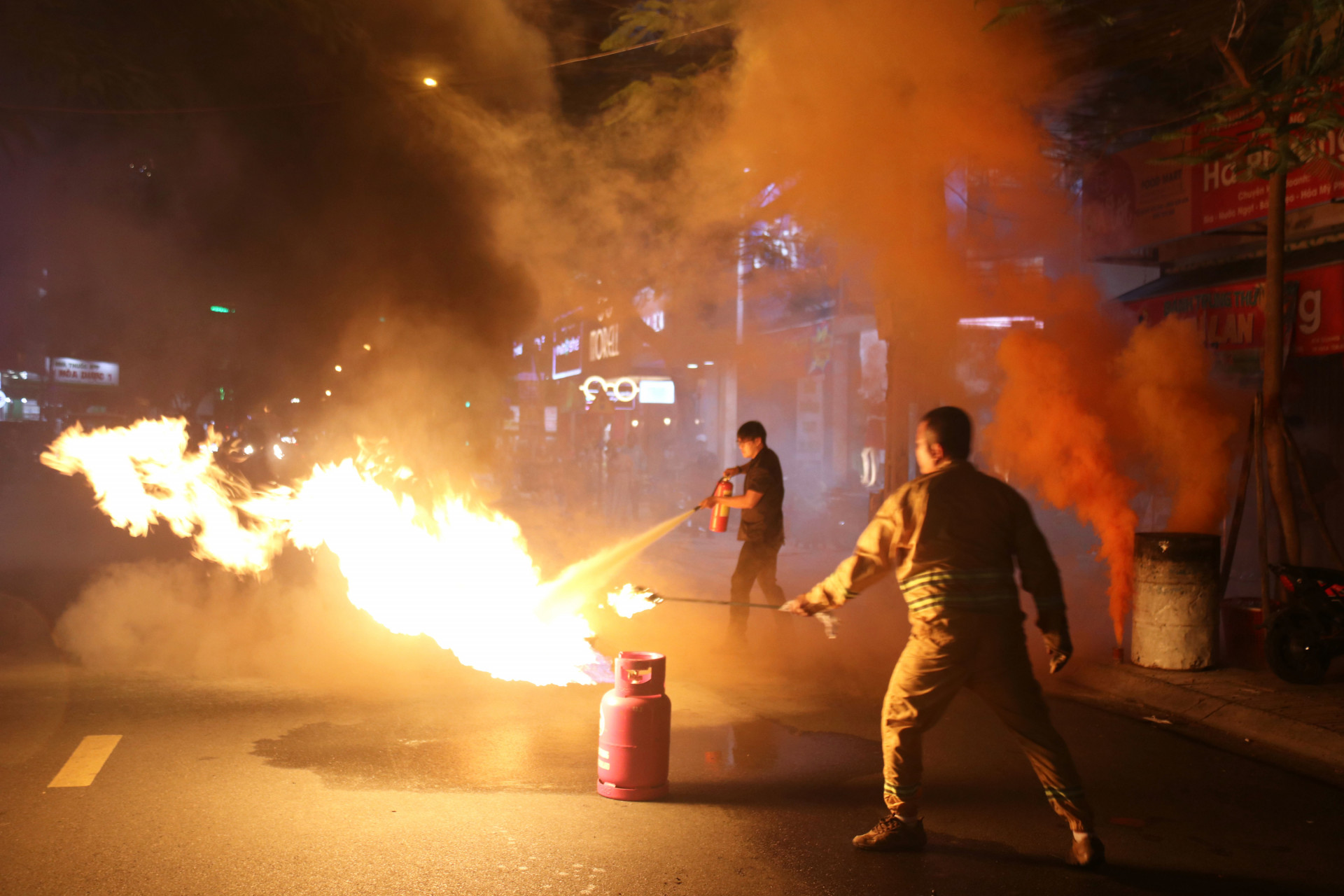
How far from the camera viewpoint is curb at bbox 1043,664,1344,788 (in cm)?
509

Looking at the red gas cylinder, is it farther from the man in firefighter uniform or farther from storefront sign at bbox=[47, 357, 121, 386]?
storefront sign at bbox=[47, 357, 121, 386]

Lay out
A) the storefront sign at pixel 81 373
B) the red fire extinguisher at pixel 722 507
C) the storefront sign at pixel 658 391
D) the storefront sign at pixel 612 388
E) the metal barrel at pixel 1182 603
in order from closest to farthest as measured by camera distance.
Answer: the metal barrel at pixel 1182 603 → the red fire extinguisher at pixel 722 507 → the storefront sign at pixel 612 388 → the storefront sign at pixel 658 391 → the storefront sign at pixel 81 373

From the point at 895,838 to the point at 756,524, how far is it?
375 cm

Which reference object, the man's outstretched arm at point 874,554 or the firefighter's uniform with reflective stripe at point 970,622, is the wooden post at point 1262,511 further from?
the man's outstretched arm at point 874,554

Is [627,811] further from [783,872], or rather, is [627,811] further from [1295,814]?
[1295,814]

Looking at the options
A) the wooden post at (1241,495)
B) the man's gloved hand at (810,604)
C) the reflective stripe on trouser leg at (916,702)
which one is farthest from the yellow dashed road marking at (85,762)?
the wooden post at (1241,495)

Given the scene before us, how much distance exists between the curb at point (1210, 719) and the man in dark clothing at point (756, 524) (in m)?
2.12

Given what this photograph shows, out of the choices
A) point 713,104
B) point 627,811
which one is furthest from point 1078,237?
point 627,811

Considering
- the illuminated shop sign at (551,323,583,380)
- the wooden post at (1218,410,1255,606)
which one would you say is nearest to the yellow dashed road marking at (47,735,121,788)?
the wooden post at (1218,410,1255,606)

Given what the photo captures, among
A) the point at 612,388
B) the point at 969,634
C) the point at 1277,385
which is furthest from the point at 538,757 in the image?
the point at 612,388

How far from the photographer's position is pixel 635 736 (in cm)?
420

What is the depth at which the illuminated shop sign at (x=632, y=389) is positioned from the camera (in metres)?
20.4

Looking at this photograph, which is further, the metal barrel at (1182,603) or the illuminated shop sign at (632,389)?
the illuminated shop sign at (632,389)

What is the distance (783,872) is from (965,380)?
11.0 metres
